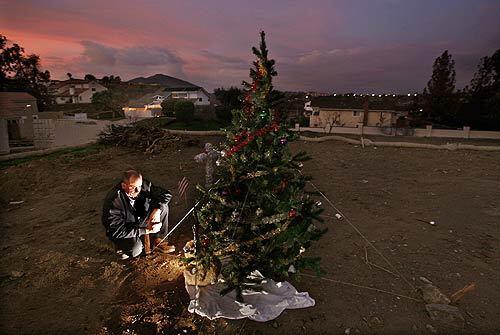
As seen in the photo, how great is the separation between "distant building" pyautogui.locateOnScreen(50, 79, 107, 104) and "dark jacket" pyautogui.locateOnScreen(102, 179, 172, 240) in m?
70.6

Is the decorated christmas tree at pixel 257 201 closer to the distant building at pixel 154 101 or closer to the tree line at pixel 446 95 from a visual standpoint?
the tree line at pixel 446 95

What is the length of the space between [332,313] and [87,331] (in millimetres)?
3200

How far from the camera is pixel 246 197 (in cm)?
380

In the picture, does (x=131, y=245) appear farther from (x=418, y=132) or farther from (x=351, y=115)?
(x=351, y=115)

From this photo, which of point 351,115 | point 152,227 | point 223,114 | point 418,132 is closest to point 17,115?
point 223,114

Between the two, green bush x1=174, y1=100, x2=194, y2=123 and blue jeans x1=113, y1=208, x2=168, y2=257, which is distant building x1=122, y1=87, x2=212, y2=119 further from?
blue jeans x1=113, y1=208, x2=168, y2=257

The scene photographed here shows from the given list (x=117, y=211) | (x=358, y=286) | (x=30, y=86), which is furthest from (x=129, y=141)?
(x=30, y=86)

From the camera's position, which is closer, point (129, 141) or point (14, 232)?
point (14, 232)

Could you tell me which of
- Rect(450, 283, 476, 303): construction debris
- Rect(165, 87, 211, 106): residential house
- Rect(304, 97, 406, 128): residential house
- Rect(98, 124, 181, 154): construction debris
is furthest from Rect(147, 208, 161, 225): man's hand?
Rect(165, 87, 211, 106): residential house

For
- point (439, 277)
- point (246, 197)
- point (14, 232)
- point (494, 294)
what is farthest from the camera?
point (14, 232)

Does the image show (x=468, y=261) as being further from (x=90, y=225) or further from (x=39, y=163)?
(x=39, y=163)

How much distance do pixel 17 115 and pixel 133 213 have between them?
29.3m

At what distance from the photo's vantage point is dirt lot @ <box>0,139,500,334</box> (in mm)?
3664

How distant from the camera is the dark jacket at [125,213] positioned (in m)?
4.63
